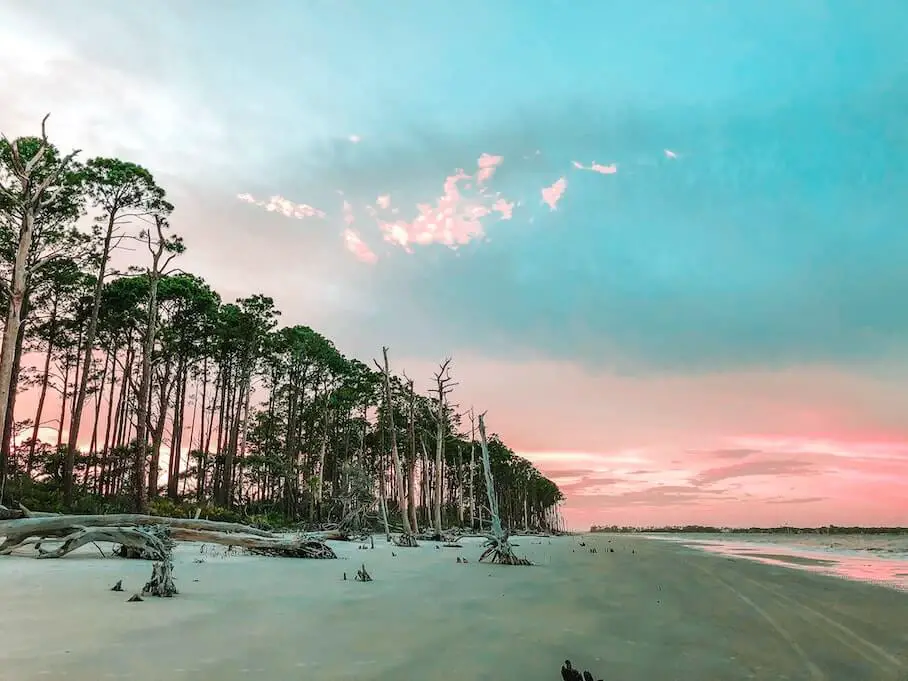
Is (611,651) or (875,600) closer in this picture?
(611,651)

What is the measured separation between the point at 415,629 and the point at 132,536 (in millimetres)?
8145

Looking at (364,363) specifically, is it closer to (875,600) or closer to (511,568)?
(511,568)

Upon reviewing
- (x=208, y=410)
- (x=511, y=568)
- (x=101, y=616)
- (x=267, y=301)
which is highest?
(x=267, y=301)

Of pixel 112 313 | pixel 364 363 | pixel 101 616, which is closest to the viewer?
pixel 101 616

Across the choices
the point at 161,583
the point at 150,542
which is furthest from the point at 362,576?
the point at 150,542

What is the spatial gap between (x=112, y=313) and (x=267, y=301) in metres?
9.23

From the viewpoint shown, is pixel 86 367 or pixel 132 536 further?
pixel 86 367

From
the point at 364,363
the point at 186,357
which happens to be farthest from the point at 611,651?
the point at 364,363

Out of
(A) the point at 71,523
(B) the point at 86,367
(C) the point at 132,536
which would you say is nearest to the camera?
(C) the point at 132,536

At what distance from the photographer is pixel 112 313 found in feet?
112

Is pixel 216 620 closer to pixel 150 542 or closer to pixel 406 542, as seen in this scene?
pixel 150 542

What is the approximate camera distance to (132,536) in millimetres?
11414

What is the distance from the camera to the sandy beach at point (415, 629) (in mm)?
4605

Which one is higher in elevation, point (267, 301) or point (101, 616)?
point (267, 301)
